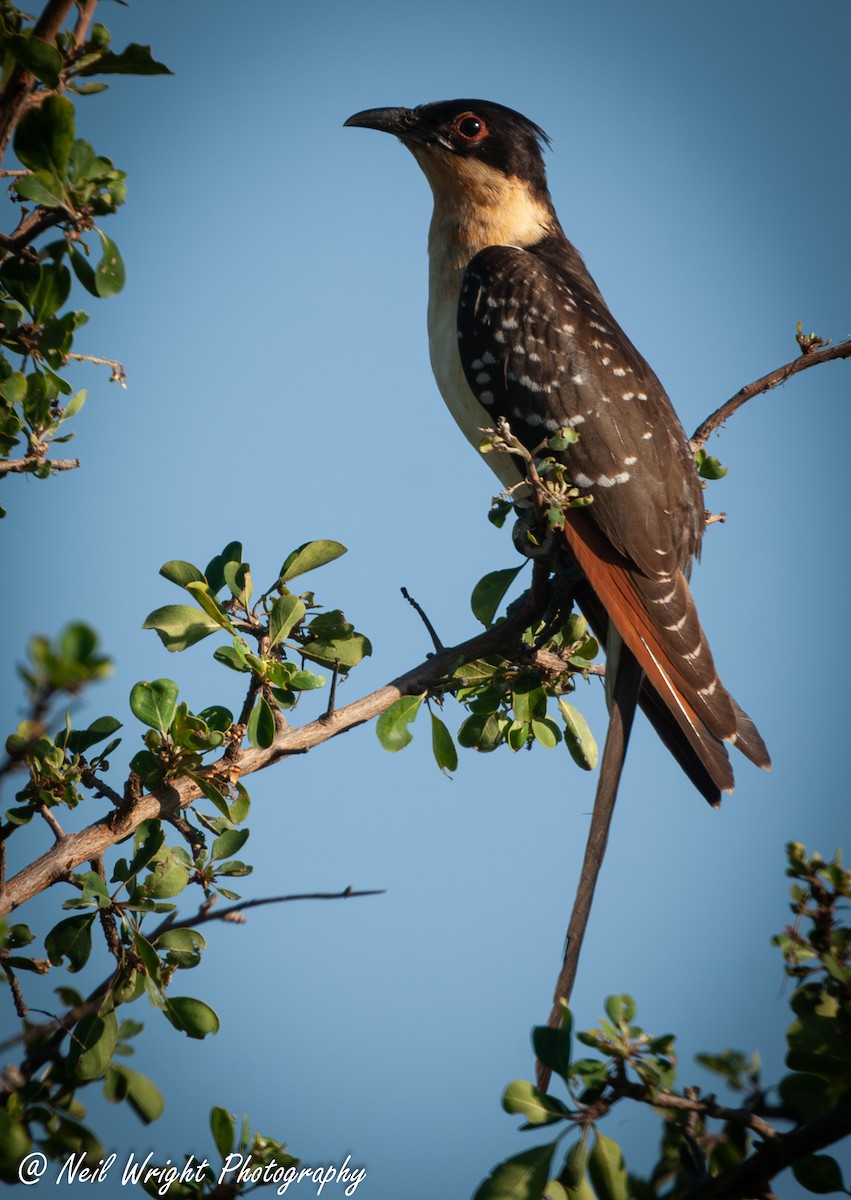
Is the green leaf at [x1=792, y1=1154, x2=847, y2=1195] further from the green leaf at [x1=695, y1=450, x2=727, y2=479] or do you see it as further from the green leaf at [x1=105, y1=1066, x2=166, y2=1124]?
the green leaf at [x1=695, y1=450, x2=727, y2=479]

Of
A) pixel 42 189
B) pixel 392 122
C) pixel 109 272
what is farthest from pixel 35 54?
pixel 392 122

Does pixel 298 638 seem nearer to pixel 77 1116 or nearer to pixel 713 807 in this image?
pixel 77 1116

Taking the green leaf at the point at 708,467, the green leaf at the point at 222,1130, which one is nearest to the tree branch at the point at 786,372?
the green leaf at the point at 708,467

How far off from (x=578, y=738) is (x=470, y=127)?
3.18m

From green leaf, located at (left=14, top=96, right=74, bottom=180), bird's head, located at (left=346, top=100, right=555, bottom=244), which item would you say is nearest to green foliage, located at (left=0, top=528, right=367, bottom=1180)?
green leaf, located at (left=14, top=96, right=74, bottom=180)

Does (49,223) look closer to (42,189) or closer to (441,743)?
(42,189)

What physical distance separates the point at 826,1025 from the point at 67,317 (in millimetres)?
2170

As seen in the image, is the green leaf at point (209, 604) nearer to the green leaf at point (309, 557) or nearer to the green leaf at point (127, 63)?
the green leaf at point (309, 557)

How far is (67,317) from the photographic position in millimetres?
2430

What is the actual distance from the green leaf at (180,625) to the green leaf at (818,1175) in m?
1.77

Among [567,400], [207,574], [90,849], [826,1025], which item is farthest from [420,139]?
[826,1025]

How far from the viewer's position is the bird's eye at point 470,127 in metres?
5.06

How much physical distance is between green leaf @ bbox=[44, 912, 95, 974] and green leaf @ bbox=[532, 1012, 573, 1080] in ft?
3.51

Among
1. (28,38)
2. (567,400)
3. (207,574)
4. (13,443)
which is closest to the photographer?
(28,38)
